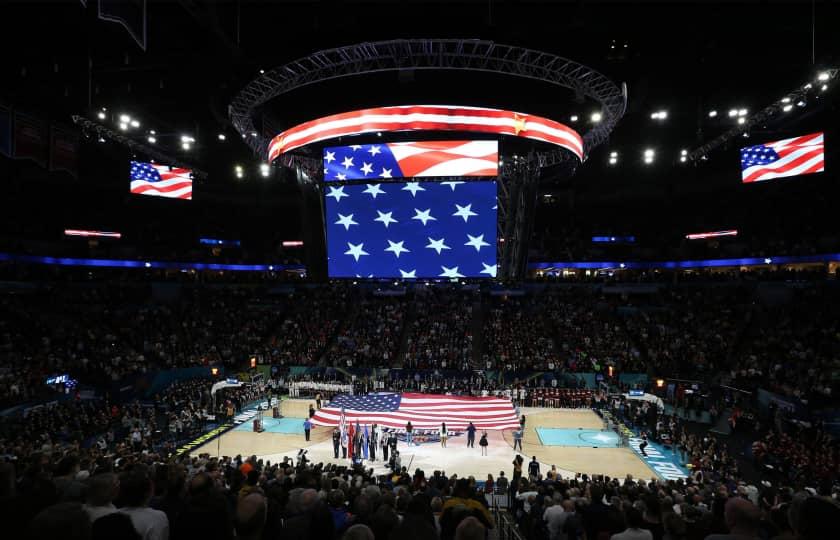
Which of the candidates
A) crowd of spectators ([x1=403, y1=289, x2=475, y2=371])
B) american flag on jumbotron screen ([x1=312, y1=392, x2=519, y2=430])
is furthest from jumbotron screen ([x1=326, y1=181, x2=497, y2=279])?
crowd of spectators ([x1=403, y1=289, x2=475, y2=371])

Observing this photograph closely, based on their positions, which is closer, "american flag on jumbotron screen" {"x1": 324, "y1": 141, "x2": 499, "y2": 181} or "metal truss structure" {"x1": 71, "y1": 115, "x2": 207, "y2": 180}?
"american flag on jumbotron screen" {"x1": 324, "y1": 141, "x2": 499, "y2": 181}

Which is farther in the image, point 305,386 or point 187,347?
point 187,347

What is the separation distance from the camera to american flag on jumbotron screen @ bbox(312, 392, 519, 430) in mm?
21844

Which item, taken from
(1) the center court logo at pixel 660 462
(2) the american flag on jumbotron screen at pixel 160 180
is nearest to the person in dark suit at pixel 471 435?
(1) the center court logo at pixel 660 462

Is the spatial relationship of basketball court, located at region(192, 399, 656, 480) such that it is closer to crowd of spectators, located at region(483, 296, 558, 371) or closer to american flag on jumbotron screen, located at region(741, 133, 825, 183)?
crowd of spectators, located at region(483, 296, 558, 371)

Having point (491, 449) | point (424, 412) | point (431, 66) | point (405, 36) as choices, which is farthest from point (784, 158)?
point (424, 412)

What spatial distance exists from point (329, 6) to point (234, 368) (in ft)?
87.1

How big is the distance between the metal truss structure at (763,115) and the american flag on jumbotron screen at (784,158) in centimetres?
228

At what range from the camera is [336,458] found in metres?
20.1

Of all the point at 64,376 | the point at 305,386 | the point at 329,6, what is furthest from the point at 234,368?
the point at 329,6

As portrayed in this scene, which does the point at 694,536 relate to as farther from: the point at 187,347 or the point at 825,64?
the point at 187,347

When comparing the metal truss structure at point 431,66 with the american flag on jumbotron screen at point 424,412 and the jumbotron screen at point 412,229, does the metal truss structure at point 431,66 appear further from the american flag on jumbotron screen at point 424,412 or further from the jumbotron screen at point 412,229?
the american flag on jumbotron screen at point 424,412

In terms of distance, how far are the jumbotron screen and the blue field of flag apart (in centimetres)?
878

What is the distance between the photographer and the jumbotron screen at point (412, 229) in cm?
2162
